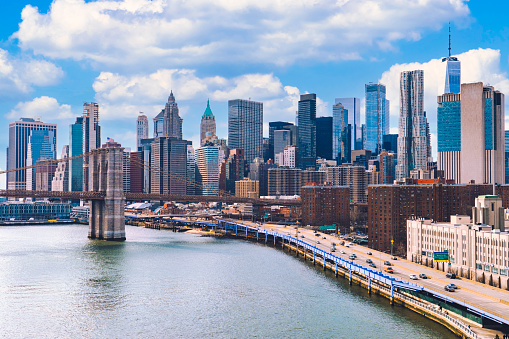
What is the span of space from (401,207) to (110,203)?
6578 cm

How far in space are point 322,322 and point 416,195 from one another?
61.8m

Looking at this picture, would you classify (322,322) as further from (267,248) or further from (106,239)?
(106,239)

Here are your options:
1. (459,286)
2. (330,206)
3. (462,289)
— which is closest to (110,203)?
(330,206)

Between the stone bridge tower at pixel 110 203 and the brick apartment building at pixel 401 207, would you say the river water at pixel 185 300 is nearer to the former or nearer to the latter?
the brick apartment building at pixel 401 207

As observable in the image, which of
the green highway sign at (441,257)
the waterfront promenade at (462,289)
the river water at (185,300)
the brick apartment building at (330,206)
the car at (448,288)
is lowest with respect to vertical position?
the river water at (185,300)

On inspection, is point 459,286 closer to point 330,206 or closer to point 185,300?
point 185,300

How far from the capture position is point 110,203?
431 feet

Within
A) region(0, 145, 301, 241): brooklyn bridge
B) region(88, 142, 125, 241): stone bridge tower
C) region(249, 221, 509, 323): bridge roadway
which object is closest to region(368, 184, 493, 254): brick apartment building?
Answer: region(249, 221, 509, 323): bridge roadway

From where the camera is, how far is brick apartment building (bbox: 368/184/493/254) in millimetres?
108062

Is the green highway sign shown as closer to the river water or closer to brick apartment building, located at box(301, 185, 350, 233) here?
the river water

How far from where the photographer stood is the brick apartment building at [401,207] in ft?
355

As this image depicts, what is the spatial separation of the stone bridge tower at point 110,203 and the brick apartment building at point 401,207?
5792 cm

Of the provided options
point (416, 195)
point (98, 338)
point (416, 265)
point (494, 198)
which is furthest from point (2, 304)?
point (416, 195)

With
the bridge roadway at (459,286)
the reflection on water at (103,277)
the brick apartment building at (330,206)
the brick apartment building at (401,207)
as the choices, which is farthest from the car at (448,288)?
the brick apartment building at (330,206)
